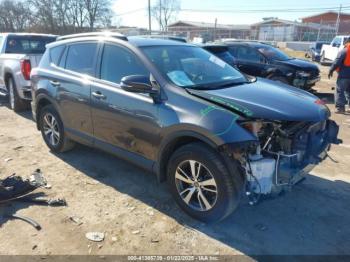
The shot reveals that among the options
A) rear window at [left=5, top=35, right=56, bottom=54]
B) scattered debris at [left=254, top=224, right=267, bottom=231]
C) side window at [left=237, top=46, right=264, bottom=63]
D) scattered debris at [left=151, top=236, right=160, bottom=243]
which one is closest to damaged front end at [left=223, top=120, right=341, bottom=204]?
scattered debris at [left=254, top=224, right=267, bottom=231]

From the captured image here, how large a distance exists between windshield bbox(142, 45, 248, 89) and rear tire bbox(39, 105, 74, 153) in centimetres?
204

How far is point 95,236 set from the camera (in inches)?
127

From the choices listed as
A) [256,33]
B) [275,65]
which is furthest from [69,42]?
[256,33]

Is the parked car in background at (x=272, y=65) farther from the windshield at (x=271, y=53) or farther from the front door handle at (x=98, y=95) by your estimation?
the front door handle at (x=98, y=95)

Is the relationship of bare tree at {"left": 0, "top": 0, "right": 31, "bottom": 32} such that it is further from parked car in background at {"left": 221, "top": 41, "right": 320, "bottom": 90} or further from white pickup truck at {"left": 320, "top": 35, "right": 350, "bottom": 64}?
parked car in background at {"left": 221, "top": 41, "right": 320, "bottom": 90}

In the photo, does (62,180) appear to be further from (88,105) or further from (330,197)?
(330,197)

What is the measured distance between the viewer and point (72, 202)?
3.83 meters

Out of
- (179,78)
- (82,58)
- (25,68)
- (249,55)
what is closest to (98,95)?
(82,58)

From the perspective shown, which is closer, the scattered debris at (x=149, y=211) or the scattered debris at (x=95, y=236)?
the scattered debris at (x=95, y=236)

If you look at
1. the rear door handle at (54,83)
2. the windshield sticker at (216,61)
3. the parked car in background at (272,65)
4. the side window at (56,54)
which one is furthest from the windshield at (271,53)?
the rear door handle at (54,83)

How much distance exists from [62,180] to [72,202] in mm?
651

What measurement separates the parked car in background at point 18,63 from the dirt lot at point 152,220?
3022 mm

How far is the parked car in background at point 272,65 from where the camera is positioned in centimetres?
955

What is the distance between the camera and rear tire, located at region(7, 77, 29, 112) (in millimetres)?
7742
